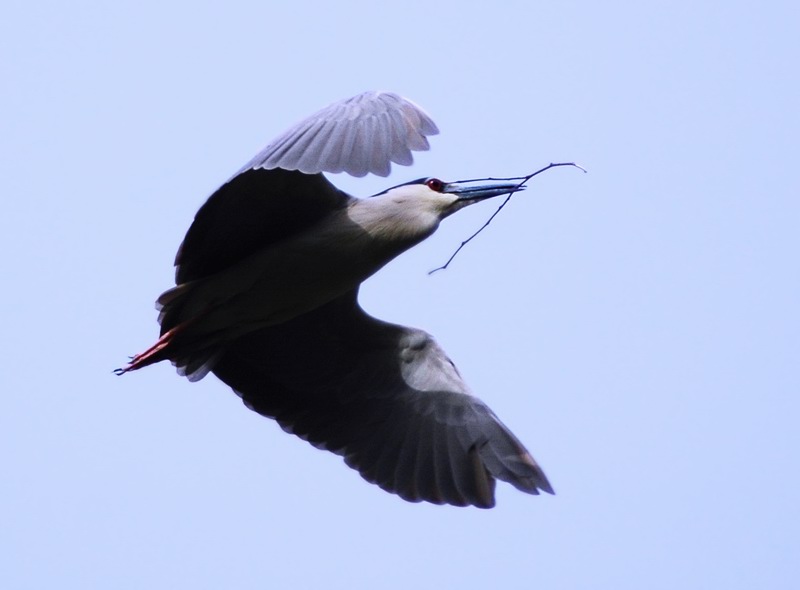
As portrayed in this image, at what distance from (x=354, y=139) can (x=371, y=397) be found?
235cm

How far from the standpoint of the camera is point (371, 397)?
7.72 meters

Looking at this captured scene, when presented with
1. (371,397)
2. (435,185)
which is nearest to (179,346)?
(371,397)

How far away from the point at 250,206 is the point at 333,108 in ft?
2.99

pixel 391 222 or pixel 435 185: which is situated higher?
pixel 435 185

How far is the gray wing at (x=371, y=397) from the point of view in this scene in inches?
295

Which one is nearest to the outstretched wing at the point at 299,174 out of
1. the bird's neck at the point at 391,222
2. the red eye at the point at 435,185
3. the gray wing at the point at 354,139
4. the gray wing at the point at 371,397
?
the gray wing at the point at 354,139

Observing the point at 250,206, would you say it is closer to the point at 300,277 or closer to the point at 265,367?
the point at 300,277

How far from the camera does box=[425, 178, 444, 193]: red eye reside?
717 cm

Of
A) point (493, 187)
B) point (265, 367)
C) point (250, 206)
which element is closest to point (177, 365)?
point (265, 367)

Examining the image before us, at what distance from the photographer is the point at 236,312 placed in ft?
23.0

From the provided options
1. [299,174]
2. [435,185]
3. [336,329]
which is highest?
[435,185]

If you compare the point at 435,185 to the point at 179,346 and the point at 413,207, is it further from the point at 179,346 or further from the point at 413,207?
the point at 179,346

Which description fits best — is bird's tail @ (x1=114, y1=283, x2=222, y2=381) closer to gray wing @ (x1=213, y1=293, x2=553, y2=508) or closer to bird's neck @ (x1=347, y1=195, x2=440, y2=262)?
gray wing @ (x1=213, y1=293, x2=553, y2=508)

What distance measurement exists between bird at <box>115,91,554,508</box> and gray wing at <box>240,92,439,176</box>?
14 millimetres
